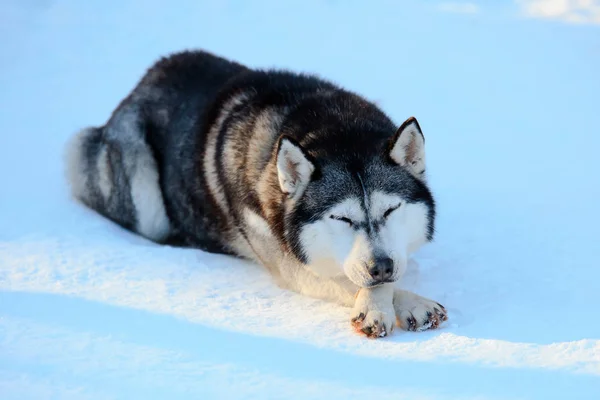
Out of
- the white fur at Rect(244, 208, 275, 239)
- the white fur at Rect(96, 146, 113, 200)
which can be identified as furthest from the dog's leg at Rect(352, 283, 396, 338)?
the white fur at Rect(96, 146, 113, 200)

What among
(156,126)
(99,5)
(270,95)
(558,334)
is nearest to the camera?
(558,334)

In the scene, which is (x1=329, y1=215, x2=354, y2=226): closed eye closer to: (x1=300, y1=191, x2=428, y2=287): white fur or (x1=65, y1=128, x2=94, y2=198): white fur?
(x1=300, y1=191, x2=428, y2=287): white fur

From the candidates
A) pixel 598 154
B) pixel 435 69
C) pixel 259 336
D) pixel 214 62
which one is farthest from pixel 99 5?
pixel 259 336

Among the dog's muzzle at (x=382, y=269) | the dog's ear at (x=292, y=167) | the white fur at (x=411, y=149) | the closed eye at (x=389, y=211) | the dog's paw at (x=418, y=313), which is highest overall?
the white fur at (x=411, y=149)

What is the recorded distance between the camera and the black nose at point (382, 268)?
4.21 metres

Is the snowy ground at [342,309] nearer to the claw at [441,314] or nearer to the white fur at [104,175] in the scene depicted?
the claw at [441,314]

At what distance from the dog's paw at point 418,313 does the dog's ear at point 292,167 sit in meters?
0.89

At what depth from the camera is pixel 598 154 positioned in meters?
7.37

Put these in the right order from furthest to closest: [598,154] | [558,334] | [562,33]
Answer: [562,33], [598,154], [558,334]

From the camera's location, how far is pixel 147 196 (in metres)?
6.32

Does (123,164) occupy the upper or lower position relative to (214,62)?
lower

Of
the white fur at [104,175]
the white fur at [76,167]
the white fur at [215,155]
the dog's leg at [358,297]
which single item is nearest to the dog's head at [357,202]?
the dog's leg at [358,297]

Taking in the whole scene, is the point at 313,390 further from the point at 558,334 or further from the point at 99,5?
the point at 99,5

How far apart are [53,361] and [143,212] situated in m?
2.56
